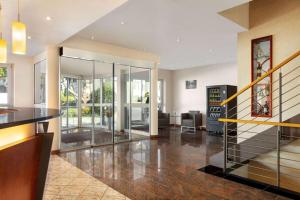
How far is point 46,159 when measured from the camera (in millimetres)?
2092

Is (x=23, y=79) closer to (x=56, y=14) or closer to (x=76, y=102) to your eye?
(x=76, y=102)

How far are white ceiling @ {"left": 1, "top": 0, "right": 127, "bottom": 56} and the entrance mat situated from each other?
3.28 m

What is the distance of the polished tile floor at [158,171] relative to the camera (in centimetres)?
295

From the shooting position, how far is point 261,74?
4.39 m

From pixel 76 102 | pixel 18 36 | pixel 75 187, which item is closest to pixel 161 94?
pixel 76 102

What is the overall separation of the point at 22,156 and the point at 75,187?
169cm

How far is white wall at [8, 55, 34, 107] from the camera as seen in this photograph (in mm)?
6051

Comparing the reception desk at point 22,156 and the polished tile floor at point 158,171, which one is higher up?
the reception desk at point 22,156

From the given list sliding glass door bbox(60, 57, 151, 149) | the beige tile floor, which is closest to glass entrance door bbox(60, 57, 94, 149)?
sliding glass door bbox(60, 57, 151, 149)

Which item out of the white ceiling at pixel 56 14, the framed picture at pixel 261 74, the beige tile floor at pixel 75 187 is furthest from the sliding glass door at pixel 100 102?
the framed picture at pixel 261 74

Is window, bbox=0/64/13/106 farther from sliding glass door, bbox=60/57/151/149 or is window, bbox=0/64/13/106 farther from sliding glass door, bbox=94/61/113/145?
sliding glass door, bbox=94/61/113/145

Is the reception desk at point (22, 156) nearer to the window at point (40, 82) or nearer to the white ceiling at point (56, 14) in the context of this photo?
the white ceiling at point (56, 14)

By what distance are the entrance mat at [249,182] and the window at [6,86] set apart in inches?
229

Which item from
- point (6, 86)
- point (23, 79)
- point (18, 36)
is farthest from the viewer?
point (23, 79)
